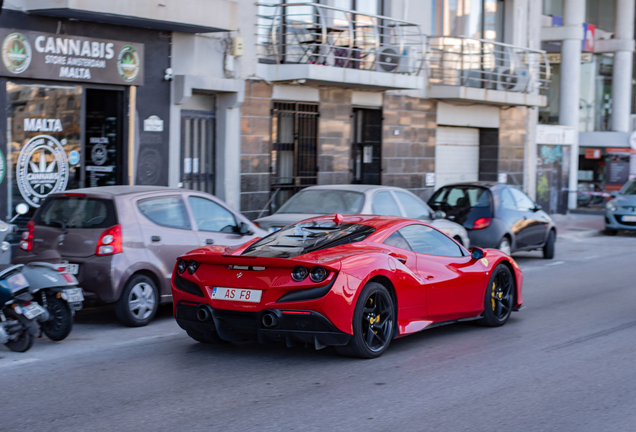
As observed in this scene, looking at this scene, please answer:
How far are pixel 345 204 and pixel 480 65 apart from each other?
45.5 feet

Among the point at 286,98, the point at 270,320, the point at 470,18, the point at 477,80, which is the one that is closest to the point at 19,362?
the point at 270,320

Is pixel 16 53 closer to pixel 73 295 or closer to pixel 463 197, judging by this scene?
pixel 73 295

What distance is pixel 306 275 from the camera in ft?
21.6

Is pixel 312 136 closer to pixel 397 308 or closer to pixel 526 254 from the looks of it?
pixel 526 254

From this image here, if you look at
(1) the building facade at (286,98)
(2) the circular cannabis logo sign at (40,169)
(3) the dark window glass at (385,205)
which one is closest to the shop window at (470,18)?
(1) the building facade at (286,98)

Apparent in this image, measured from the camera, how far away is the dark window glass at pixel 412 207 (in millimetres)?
12414

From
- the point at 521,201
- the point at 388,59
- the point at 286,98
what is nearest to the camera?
the point at 521,201

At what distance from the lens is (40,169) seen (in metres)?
13.1

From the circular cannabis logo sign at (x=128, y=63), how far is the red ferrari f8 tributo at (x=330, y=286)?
733 centimetres

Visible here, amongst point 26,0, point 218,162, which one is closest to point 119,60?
point 26,0

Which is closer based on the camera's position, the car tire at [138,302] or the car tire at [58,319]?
the car tire at [58,319]

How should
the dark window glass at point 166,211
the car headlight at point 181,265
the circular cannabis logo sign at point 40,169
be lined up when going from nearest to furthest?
1. the car headlight at point 181,265
2. the dark window glass at point 166,211
3. the circular cannabis logo sign at point 40,169

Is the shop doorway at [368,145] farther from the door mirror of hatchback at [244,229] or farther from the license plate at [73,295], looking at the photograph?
the license plate at [73,295]

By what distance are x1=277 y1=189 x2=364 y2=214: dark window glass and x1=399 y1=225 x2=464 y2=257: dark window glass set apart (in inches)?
126
